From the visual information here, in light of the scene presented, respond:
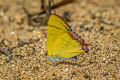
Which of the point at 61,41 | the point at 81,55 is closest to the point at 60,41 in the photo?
the point at 61,41

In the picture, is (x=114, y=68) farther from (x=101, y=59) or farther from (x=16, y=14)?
(x=16, y=14)

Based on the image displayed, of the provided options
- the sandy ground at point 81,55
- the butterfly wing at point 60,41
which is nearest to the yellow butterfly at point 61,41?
the butterfly wing at point 60,41

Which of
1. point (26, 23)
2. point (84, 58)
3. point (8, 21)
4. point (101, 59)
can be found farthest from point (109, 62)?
point (8, 21)

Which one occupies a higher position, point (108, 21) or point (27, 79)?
point (108, 21)

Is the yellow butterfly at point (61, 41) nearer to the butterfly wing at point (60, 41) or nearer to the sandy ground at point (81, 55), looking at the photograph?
the butterfly wing at point (60, 41)

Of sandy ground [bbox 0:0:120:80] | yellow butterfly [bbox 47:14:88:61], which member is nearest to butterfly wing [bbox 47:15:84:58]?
yellow butterfly [bbox 47:14:88:61]

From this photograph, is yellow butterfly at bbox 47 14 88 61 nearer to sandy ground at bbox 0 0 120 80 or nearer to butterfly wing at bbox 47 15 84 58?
butterfly wing at bbox 47 15 84 58
